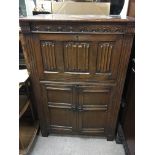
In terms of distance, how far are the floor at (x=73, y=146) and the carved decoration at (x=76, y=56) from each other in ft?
2.68

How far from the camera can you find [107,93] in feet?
4.41

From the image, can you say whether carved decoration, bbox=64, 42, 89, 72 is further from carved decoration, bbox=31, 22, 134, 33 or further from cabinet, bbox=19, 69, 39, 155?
cabinet, bbox=19, 69, 39, 155

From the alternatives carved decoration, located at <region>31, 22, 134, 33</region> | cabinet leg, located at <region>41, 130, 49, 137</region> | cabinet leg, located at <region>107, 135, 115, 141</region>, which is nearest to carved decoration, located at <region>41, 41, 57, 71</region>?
carved decoration, located at <region>31, 22, 134, 33</region>

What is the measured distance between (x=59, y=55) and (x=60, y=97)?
41 centimetres

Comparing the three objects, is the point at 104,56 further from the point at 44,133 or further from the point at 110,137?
the point at 44,133

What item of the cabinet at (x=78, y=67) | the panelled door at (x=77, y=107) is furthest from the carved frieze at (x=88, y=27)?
the panelled door at (x=77, y=107)

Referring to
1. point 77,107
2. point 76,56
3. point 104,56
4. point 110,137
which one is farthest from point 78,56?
point 110,137

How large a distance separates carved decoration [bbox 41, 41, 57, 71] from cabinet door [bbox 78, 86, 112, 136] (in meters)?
0.31

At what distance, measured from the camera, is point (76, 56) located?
47.1 inches

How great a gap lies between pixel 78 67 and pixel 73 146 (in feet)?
2.77
